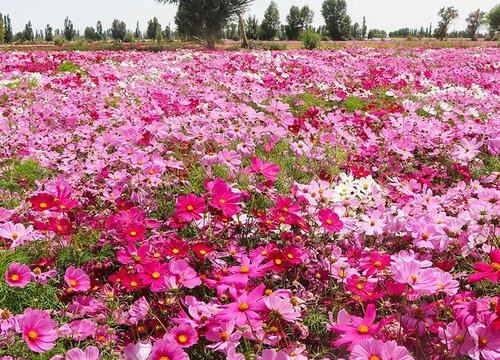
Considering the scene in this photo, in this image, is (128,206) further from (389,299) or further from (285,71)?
(285,71)

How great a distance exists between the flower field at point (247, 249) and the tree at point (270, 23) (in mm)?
64663

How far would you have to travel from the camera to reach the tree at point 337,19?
7419 cm

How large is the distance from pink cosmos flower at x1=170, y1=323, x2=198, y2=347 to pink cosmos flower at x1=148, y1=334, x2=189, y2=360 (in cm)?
14

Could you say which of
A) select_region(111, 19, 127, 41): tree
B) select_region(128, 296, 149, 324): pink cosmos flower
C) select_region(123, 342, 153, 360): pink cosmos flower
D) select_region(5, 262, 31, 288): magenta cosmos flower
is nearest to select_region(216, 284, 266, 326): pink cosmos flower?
select_region(123, 342, 153, 360): pink cosmos flower

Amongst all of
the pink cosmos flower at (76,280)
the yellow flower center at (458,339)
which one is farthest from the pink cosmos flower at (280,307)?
the pink cosmos flower at (76,280)

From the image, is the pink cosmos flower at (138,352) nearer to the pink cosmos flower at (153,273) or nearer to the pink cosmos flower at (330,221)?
the pink cosmos flower at (153,273)

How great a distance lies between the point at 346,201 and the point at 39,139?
3.47m

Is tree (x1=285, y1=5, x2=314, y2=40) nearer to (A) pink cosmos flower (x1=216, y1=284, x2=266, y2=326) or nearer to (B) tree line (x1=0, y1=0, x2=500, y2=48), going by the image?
(B) tree line (x1=0, y1=0, x2=500, y2=48)

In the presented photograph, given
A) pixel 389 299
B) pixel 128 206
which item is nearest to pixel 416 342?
pixel 389 299

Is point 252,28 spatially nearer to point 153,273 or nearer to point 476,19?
point 476,19

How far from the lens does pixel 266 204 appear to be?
3.13m

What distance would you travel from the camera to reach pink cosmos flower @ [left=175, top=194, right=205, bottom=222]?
2.11 meters

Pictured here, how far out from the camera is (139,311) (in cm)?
188

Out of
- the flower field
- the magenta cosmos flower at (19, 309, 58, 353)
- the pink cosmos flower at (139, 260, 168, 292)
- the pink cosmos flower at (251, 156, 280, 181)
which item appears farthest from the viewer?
the pink cosmos flower at (251, 156, 280, 181)
